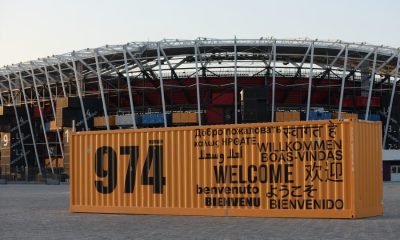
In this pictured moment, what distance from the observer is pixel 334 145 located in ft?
69.3

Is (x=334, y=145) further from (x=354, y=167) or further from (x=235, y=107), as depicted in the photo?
(x=235, y=107)

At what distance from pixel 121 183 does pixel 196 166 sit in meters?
3.18

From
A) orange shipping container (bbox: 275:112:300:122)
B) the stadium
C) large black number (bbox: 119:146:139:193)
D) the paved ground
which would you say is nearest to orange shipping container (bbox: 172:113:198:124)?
the stadium

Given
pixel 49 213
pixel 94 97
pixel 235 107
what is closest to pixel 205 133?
pixel 49 213

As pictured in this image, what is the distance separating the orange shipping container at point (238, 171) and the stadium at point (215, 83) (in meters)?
43.4

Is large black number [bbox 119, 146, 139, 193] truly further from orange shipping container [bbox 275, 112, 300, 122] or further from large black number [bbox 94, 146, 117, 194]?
orange shipping container [bbox 275, 112, 300, 122]

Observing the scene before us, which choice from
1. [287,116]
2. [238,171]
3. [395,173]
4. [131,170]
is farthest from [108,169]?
[395,173]

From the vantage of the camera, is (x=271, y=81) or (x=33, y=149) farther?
(x=33, y=149)

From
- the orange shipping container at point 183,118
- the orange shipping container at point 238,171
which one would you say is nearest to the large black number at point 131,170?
the orange shipping container at point 238,171

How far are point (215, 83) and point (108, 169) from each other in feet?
166

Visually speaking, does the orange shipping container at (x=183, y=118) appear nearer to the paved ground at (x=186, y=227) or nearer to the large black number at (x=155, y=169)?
the large black number at (x=155, y=169)

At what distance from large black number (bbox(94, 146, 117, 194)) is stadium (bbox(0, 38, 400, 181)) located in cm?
4285

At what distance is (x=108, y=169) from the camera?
2533cm

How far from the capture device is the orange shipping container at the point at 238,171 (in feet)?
69.1
